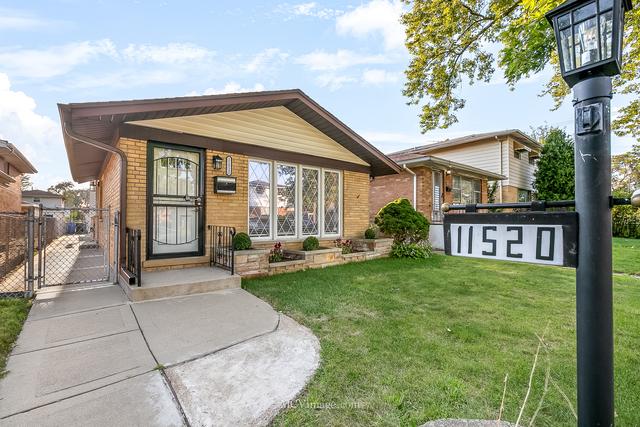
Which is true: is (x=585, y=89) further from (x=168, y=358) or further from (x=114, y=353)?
(x=114, y=353)

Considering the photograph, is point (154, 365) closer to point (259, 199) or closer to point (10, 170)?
point (259, 199)

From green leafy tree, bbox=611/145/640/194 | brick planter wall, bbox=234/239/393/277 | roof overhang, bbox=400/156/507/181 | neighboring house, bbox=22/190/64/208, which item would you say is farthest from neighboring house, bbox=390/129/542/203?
neighboring house, bbox=22/190/64/208

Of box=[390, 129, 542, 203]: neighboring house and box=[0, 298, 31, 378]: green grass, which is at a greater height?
box=[390, 129, 542, 203]: neighboring house

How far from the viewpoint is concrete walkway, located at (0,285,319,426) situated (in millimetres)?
1945

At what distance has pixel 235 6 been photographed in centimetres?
606

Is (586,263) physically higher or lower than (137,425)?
higher

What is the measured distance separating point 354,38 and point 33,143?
2720cm

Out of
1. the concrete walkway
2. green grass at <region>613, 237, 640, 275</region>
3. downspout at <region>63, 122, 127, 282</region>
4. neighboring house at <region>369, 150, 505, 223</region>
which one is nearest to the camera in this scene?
the concrete walkway

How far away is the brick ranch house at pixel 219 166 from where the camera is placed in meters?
5.00

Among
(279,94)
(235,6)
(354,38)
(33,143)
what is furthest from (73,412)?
(33,143)

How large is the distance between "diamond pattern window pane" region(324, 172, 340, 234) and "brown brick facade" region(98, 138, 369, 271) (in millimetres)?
214

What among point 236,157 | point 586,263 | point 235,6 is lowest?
point 586,263

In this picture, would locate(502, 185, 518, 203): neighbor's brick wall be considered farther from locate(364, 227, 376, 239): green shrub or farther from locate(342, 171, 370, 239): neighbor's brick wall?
locate(364, 227, 376, 239): green shrub

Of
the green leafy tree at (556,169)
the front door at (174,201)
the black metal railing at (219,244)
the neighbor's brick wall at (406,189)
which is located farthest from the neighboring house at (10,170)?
the green leafy tree at (556,169)
